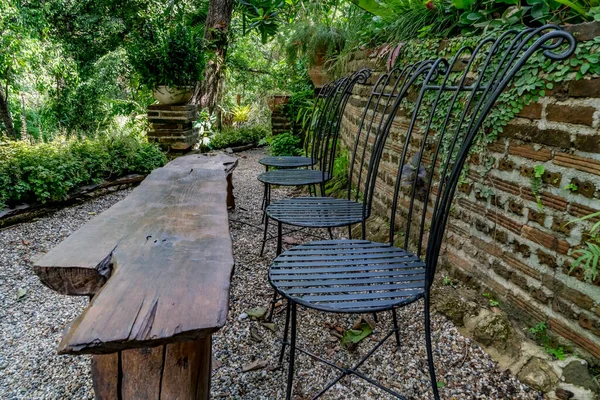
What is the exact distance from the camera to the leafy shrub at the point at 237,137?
20.3 ft

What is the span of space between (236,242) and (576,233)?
2.19 m

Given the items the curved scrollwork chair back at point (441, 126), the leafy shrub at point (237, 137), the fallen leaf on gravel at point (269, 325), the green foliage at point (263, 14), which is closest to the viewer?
the curved scrollwork chair back at point (441, 126)

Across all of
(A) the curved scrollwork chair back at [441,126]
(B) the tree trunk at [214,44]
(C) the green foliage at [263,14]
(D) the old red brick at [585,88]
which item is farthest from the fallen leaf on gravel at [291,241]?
(C) the green foliage at [263,14]

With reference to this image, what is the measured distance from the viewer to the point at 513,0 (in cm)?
157

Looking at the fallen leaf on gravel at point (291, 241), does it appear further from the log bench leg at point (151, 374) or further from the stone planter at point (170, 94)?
the stone planter at point (170, 94)

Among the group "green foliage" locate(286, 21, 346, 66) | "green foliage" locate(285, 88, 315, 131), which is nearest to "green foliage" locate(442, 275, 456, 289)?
"green foliage" locate(286, 21, 346, 66)

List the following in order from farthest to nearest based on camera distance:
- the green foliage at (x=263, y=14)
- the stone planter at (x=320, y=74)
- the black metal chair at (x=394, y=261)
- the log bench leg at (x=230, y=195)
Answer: the green foliage at (x=263, y=14), the stone planter at (x=320, y=74), the log bench leg at (x=230, y=195), the black metal chair at (x=394, y=261)

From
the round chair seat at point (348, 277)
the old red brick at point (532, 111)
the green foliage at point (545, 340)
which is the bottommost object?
the green foliage at point (545, 340)

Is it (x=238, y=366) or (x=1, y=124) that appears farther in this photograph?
(x=1, y=124)

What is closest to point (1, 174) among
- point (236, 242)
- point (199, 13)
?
point (236, 242)

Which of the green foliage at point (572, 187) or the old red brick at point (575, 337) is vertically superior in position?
the green foliage at point (572, 187)

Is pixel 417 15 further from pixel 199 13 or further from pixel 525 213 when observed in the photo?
pixel 199 13

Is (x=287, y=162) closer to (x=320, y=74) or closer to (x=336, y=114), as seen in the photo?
(x=336, y=114)

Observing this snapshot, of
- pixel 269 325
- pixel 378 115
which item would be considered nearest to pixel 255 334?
pixel 269 325
